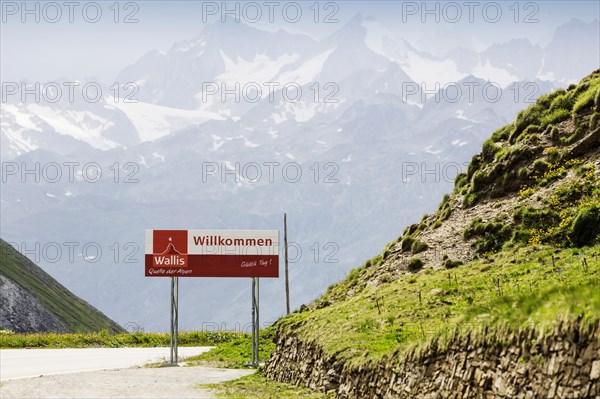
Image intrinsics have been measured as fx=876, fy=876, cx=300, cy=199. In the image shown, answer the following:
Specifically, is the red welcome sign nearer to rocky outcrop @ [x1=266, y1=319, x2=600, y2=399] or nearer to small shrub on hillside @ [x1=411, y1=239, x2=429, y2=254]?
small shrub on hillside @ [x1=411, y1=239, x2=429, y2=254]

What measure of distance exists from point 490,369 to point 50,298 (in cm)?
17114

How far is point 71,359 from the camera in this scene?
51.6 metres

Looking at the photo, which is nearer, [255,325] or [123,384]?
[123,384]

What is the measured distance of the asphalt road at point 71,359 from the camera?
145 ft

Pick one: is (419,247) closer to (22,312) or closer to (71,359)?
(71,359)

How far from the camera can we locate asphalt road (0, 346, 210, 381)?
4424cm

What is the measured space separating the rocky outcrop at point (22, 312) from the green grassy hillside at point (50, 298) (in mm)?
7553

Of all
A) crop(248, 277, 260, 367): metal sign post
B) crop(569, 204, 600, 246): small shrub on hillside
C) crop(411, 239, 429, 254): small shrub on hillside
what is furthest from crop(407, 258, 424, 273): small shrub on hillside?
crop(248, 277, 260, 367): metal sign post

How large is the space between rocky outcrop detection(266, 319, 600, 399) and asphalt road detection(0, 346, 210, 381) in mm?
20889

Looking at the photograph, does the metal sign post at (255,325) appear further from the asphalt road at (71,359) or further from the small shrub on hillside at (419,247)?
the small shrub on hillside at (419,247)

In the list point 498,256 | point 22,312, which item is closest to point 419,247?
point 498,256

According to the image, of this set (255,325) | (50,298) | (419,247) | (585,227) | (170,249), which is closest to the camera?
(585,227)

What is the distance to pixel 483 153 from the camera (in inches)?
1837

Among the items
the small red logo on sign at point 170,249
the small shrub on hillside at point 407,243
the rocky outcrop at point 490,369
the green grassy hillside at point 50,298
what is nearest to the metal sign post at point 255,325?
the small red logo on sign at point 170,249
